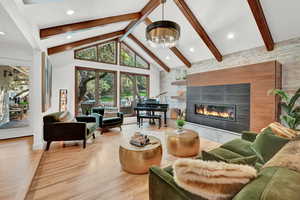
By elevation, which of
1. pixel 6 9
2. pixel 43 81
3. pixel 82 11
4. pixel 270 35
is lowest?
pixel 43 81

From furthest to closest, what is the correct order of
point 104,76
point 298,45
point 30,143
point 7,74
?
point 104,76 < point 7,74 < point 30,143 < point 298,45

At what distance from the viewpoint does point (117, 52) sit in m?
6.42

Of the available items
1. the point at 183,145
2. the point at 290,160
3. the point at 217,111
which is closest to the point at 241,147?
the point at 183,145

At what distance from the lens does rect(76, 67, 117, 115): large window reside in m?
5.63

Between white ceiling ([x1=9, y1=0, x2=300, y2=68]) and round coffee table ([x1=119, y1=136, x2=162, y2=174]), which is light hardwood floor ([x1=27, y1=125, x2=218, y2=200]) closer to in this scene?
round coffee table ([x1=119, y1=136, x2=162, y2=174])

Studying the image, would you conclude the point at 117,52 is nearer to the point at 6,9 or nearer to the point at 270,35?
the point at 6,9

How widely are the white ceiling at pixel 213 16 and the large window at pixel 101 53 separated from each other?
133 cm

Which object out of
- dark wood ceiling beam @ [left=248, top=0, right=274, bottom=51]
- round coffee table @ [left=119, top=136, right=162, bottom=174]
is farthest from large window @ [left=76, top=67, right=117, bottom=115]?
dark wood ceiling beam @ [left=248, top=0, right=274, bottom=51]

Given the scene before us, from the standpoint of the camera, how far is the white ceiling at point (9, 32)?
217 cm

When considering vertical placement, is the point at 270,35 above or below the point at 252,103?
above

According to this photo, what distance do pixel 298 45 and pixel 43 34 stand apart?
561cm

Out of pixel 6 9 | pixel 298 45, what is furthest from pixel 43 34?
pixel 298 45

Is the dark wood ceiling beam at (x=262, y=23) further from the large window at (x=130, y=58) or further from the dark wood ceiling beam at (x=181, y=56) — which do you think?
the large window at (x=130, y=58)

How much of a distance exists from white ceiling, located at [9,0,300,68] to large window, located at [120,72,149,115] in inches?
97.8
